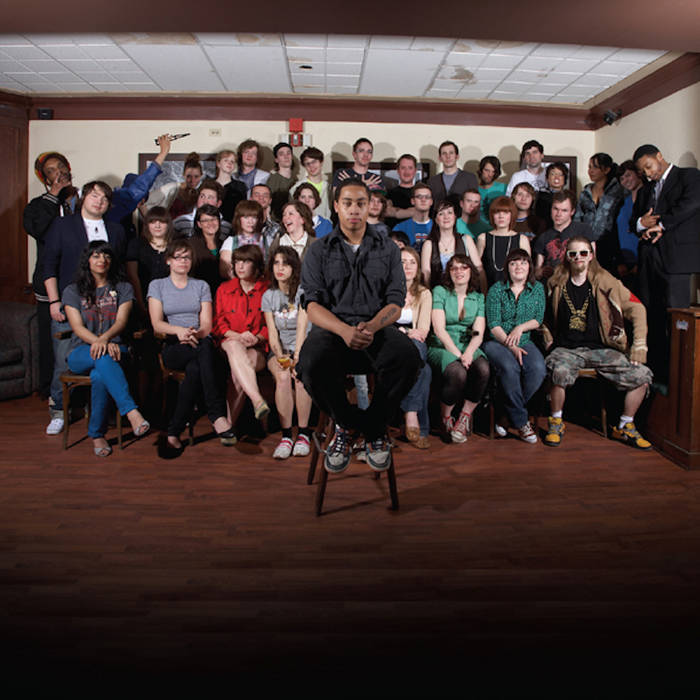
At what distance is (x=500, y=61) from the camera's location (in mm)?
5152

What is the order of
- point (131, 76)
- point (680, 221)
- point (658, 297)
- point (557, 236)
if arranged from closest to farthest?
point (680, 221) < point (658, 297) < point (557, 236) < point (131, 76)

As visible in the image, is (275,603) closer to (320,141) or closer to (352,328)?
(352,328)

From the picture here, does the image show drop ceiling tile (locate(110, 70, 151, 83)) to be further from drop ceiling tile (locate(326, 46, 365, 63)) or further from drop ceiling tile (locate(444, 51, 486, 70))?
drop ceiling tile (locate(444, 51, 486, 70))

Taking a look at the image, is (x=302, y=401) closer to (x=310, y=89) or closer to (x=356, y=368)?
(x=356, y=368)

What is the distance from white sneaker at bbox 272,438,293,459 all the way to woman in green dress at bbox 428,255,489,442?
1064 millimetres

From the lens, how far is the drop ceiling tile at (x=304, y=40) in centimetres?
462

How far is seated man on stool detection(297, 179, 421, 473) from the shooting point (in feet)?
7.70

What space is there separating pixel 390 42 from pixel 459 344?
112 inches

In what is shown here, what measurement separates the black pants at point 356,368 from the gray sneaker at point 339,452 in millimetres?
114

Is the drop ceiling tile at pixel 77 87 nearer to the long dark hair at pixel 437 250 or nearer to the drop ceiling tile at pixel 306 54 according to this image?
the drop ceiling tile at pixel 306 54

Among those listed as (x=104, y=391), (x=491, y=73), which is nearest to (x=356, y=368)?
(x=104, y=391)

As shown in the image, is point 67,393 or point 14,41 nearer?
point 67,393

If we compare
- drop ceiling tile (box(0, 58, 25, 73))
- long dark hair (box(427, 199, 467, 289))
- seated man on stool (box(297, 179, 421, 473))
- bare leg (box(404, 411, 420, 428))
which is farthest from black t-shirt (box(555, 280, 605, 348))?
drop ceiling tile (box(0, 58, 25, 73))

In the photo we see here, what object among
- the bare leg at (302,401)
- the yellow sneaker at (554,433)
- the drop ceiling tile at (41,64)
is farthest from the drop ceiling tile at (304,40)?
the yellow sneaker at (554,433)
